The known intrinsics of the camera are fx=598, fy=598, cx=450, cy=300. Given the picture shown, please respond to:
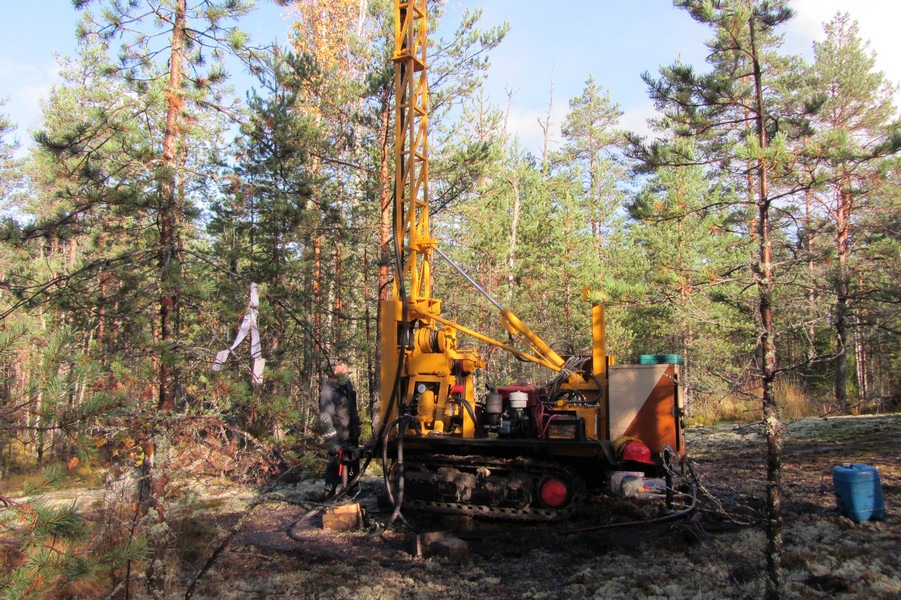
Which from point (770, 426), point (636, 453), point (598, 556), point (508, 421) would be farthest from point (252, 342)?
point (636, 453)

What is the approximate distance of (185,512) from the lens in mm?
6641

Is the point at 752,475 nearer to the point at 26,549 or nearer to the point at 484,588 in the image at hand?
the point at 484,588

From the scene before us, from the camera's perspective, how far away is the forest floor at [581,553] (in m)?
4.78

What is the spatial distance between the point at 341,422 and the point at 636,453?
155 inches

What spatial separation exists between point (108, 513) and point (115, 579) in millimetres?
830

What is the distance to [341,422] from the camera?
8.30 m

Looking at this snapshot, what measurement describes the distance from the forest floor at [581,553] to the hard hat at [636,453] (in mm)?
661

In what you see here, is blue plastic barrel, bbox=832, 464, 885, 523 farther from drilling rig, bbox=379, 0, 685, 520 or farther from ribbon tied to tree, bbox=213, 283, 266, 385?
ribbon tied to tree, bbox=213, 283, 266, 385

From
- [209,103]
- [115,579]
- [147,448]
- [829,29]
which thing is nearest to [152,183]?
[209,103]

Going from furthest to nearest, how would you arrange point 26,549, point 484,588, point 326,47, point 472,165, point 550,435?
point 326,47 < point 472,165 < point 550,435 < point 484,588 < point 26,549

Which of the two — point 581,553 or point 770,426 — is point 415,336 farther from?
point 770,426

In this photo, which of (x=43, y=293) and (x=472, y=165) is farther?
(x=472, y=165)

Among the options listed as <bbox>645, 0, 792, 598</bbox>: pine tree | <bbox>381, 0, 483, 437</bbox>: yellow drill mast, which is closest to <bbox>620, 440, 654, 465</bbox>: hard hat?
<bbox>645, 0, 792, 598</bbox>: pine tree

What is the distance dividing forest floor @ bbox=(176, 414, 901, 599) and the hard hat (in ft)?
2.40
